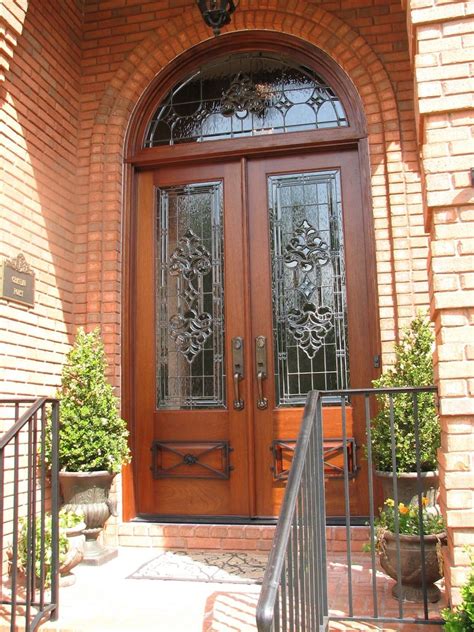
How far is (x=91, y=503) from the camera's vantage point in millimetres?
3920

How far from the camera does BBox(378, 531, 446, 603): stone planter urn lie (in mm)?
3062

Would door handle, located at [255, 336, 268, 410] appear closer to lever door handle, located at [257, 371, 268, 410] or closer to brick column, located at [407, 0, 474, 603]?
lever door handle, located at [257, 371, 268, 410]

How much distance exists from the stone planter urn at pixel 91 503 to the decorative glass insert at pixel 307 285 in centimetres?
135

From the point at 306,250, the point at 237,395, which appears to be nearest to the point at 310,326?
the point at 306,250

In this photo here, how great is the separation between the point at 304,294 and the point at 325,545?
2169 millimetres

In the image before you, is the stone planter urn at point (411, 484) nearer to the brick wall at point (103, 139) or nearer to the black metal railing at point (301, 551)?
the brick wall at point (103, 139)

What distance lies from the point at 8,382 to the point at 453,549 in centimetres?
263

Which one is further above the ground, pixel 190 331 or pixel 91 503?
pixel 190 331

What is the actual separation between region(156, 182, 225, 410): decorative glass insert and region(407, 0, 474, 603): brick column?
2.06 metres

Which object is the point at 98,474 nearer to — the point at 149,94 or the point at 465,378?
the point at 465,378

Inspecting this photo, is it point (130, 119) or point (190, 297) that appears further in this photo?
point (130, 119)

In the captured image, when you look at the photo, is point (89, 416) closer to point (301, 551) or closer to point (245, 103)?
point (301, 551)

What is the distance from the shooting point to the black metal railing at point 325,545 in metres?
1.76

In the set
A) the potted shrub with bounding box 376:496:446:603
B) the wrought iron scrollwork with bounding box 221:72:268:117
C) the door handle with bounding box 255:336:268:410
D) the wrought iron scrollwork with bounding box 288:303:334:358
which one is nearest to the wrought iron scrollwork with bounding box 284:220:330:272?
the wrought iron scrollwork with bounding box 288:303:334:358
